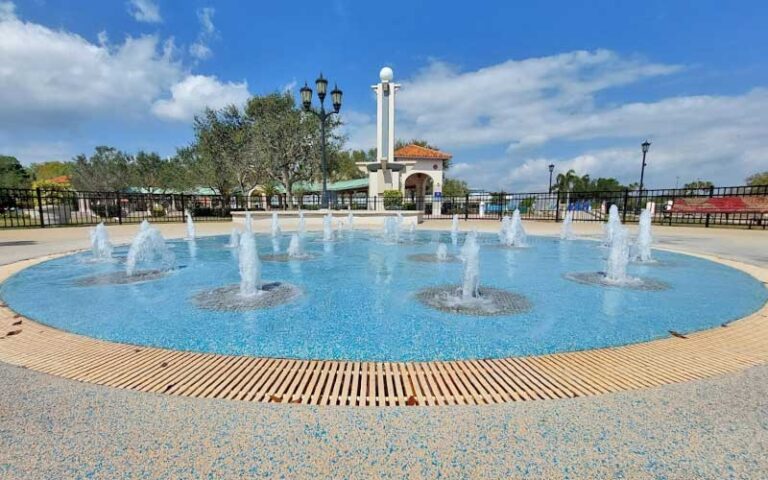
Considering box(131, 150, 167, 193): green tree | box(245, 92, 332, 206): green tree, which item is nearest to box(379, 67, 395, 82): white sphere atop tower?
box(245, 92, 332, 206): green tree

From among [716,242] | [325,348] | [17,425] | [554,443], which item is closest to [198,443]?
[17,425]

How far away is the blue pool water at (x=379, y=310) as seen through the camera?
382 centimetres

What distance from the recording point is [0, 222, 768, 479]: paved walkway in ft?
6.04

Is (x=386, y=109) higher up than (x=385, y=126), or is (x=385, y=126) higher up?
(x=386, y=109)

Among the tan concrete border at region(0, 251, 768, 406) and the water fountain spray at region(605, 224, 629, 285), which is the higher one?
the water fountain spray at region(605, 224, 629, 285)

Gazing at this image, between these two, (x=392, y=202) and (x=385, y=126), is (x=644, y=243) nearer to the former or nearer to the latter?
(x=392, y=202)

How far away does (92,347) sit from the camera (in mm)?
3512

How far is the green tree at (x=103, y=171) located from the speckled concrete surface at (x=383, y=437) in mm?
56503

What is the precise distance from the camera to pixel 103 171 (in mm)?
46219

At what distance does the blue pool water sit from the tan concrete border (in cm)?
33

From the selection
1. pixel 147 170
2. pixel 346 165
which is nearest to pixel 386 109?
pixel 346 165

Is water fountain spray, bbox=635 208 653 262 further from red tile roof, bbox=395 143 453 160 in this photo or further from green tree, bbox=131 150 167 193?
green tree, bbox=131 150 167 193

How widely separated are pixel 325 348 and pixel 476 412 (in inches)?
71.0

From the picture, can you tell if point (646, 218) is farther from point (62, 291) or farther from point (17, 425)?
point (62, 291)
